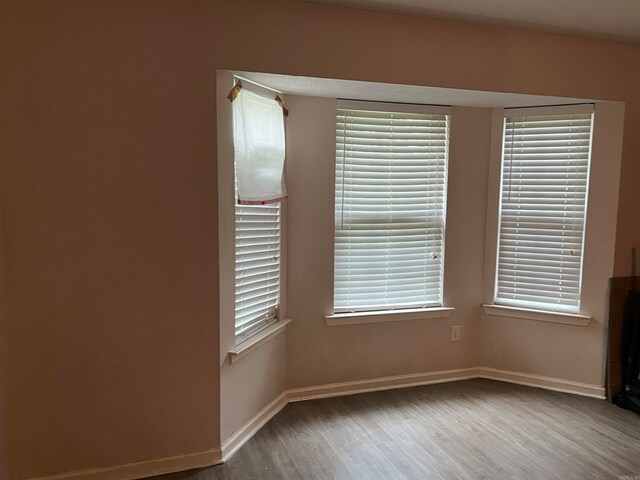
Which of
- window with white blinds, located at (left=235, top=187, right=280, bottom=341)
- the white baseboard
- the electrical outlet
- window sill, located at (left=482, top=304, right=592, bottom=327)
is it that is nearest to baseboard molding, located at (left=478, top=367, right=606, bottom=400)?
the white baseboard

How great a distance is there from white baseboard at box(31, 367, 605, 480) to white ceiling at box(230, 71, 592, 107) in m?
1.97

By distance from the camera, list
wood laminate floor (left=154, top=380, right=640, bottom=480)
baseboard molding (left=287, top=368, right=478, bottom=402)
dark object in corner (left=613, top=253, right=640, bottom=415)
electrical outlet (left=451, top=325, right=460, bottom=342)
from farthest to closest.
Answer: electrical outlet (left=451, top=325, right=460, bottom=342) < baseboard molding (left=287, top=368, right=478, bottom=402) < dark object in corner (left=613, top=253, right=640, bottom=415) < wood laminate floor (left=154, top=380, right=640, bottom=480)

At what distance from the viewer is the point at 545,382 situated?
3.17 metres

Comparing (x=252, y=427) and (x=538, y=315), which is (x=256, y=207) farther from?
(x=538, y=315)

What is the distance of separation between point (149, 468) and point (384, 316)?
1.72 m

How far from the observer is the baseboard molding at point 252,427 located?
2307mm

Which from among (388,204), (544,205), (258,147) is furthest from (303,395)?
(544,205)

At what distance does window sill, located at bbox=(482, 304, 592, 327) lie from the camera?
3035mm

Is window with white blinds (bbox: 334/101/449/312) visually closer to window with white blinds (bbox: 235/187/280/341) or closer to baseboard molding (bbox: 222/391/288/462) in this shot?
window with white blinds (bbox: 235/187/280/341)

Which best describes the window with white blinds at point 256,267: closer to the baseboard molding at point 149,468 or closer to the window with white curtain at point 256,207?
the window with white curtain at point 256,207

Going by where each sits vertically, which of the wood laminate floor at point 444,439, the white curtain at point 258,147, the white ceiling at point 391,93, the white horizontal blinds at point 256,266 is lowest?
the wood laminate floor at point 444,439

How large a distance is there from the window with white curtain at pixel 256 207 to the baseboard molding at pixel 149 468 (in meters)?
0.62

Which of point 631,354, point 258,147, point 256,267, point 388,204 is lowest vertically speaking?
point 631,354

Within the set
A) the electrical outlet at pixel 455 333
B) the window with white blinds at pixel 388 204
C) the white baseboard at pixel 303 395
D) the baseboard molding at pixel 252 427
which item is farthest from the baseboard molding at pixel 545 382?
the baseboard molding at pixel 252 427
